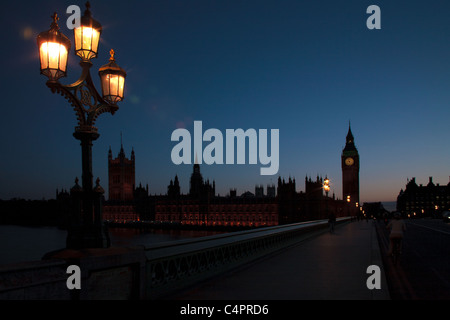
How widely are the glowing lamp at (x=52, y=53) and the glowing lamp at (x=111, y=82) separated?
112 centimetres

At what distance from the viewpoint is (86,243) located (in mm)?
6969

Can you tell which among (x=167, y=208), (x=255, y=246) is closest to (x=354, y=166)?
(x=167, y=208)

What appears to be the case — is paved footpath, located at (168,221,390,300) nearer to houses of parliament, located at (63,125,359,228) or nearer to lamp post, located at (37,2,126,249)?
lamp post, located at (37,2,126,249)

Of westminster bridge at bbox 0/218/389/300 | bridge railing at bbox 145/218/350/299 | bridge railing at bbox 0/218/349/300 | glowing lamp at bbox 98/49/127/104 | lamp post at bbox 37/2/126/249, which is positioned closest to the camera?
bridge railing at bbox 0/218/349/300

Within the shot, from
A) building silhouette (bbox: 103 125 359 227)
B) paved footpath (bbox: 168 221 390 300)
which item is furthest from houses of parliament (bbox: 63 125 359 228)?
paved footpath (bbox: 168 221 390 300)

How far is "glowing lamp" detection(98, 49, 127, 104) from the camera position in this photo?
8430 millimetres

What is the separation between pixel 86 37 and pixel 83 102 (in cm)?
139

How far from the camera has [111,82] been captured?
8.48m

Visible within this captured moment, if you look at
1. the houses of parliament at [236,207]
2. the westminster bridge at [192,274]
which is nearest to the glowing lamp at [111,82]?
the westminster bridge at [192,274]

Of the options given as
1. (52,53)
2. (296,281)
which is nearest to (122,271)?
(52,53)

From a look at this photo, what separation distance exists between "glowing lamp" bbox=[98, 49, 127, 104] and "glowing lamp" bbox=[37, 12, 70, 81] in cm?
112

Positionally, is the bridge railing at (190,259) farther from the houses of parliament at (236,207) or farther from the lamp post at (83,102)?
the houses of parliament at (236,207)

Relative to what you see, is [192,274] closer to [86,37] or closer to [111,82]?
[111,82]
